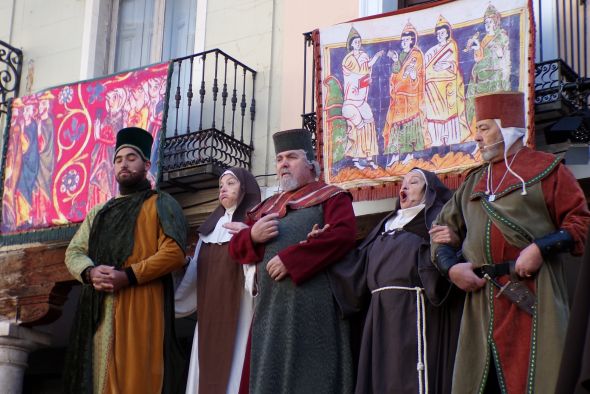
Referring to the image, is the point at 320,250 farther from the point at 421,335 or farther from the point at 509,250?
the point at 509,250

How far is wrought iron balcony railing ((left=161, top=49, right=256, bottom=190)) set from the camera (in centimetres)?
850

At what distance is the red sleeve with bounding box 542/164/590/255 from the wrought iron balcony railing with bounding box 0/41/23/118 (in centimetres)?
601

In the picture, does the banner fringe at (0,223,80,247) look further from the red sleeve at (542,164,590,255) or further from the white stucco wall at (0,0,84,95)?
the red sleeve at (542,164,590,255)

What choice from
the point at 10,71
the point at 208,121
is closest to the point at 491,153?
the point at 208,121

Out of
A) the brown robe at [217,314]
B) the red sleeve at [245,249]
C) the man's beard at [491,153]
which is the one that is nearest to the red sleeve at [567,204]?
the man's beard at [491,153]

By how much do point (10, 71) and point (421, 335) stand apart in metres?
5.80

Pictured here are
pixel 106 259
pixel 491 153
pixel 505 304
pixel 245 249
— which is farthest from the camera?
pixel 106 259

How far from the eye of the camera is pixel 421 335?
578cm

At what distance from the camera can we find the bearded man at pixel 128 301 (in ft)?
22.0

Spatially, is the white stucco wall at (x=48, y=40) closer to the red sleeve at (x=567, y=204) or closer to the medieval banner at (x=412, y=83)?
the medieval banner at (x=412, y=83)

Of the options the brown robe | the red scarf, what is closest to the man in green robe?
the red scarf

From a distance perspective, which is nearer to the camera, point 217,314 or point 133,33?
point 217,314

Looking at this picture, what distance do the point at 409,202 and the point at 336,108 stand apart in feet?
5.37

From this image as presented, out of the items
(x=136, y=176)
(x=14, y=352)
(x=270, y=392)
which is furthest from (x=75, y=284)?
(x=270, y=392)
